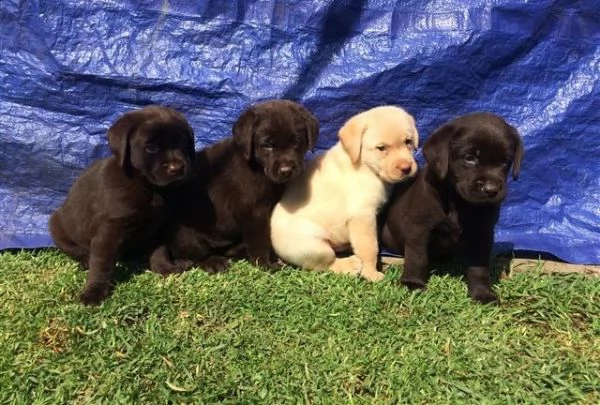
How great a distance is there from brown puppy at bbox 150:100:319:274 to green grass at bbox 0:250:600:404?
298 mm

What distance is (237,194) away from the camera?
5469 mm

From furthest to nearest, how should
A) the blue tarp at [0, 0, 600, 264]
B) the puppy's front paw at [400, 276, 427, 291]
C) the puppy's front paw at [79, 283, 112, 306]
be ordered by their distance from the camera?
the blue tarp at [0, 0, 600, 264]
the puppy's front paw at [400, 276, 427, 291]
the puppy's front paw at [79, 283, 112, 306]

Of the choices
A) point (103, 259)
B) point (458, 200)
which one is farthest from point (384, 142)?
point (103, 259)

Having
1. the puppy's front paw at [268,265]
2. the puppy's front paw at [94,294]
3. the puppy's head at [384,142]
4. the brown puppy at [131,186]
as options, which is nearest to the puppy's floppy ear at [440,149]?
the puppy's head at [384,142]

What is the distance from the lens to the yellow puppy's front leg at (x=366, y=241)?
5.31 meters

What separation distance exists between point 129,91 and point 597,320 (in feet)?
13.6

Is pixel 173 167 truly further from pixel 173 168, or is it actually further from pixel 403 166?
pixel 403 166

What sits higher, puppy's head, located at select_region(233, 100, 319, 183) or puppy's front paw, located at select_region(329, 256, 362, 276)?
puppy's head, located at select_region(233, 100, 319, 183)

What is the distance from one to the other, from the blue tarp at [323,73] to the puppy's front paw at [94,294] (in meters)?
1.23

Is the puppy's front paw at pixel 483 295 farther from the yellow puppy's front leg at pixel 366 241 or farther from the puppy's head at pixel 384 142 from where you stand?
the puppy's head at pixel 384 142

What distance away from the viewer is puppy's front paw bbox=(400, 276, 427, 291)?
5.04 m

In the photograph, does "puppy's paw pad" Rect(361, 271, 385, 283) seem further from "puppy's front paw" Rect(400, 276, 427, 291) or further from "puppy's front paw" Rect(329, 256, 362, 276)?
"puppy's front paw" Rect(400, 276, 427, 291)

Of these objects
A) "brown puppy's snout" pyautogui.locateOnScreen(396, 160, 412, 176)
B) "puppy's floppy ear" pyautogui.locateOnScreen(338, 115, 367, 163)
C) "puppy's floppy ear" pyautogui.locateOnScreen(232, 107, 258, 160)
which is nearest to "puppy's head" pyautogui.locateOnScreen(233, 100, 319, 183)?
"puppy's floppy ear" pyautogui.locateOnScreen(232, 107, 258, 160)

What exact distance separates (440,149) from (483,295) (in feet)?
3.74
